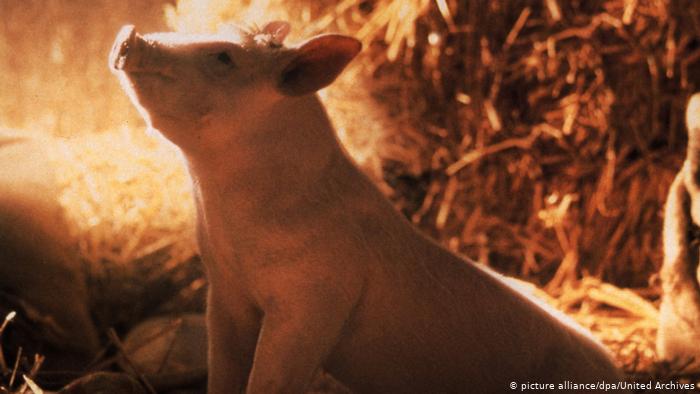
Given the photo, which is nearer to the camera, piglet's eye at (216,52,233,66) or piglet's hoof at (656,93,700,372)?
piglet's eye at (216,52,233,66)

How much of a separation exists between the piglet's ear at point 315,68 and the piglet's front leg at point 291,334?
35 cm

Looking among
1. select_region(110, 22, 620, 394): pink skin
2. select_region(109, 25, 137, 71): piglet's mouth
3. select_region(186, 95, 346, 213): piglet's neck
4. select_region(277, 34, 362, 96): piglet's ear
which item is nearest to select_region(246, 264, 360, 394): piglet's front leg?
select_region(110, 22, 620, 394): pink skin

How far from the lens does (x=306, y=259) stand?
5.42ft

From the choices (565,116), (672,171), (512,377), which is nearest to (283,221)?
(512,377)

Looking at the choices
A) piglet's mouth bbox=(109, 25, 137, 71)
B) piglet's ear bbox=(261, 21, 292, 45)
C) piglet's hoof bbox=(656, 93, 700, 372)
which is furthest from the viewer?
piglet's hoof bbox=(656, 93, 700, 372)

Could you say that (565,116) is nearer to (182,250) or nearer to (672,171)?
(672,171)

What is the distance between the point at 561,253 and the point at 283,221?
1839 mm

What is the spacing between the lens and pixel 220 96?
1.55m

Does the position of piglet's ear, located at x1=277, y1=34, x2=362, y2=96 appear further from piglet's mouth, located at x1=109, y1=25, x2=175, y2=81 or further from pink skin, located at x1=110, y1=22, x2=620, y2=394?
piglet's mouth, located at x1=109, y1=25, x2=175, y2=81

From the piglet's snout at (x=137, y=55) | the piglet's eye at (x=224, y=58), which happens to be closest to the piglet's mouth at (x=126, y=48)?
the piglet's snout at (x=137, y=55)

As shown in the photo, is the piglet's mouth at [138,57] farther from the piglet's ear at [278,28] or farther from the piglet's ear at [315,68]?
the piglet's ear at [278,28]

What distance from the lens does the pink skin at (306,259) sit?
61.4 inches

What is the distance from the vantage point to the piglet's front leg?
5.34ft

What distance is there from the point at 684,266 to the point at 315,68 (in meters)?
1.29
